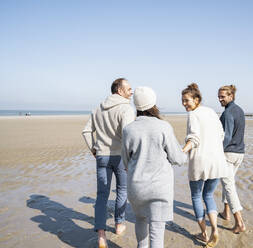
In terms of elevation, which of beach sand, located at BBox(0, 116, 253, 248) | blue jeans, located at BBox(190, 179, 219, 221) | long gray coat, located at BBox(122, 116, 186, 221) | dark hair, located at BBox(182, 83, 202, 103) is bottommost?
beach sand, located at BBox(0, 116, 253, 248)

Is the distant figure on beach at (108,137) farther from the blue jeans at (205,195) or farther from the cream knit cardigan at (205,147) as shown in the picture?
the blue jeans at (205,195)

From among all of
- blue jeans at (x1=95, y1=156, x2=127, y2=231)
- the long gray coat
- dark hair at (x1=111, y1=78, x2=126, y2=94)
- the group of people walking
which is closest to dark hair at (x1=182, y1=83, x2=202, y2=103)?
the group of people walking

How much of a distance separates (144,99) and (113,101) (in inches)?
35.1

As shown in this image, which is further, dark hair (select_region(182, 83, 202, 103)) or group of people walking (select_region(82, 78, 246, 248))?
dark hair (select_region(182, 83, 202, 103))

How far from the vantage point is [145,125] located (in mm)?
2088

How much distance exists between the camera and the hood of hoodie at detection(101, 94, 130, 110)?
2.97 meters

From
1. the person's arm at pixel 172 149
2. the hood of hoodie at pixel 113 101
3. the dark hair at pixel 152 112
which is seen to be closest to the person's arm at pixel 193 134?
the person's arm at pixel 172 149

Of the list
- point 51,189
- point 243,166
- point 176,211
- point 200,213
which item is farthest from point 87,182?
point 243,166

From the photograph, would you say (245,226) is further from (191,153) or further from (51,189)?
(51,189)

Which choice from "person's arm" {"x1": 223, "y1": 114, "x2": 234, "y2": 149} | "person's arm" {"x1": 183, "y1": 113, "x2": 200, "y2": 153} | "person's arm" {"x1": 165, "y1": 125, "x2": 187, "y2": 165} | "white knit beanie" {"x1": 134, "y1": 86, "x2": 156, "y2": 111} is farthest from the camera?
"person's arm" {"x1": 223, "y1": 114, "x2": 234, "y2": 149}

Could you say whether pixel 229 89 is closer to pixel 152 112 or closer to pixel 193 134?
pixel 193 134

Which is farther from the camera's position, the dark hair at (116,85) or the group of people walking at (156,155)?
the dark hair at (116,85)

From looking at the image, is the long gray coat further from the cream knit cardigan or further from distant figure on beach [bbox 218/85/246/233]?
distant figure on beach [bbox 218/85/246/233]

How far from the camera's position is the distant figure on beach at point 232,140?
124 inches
